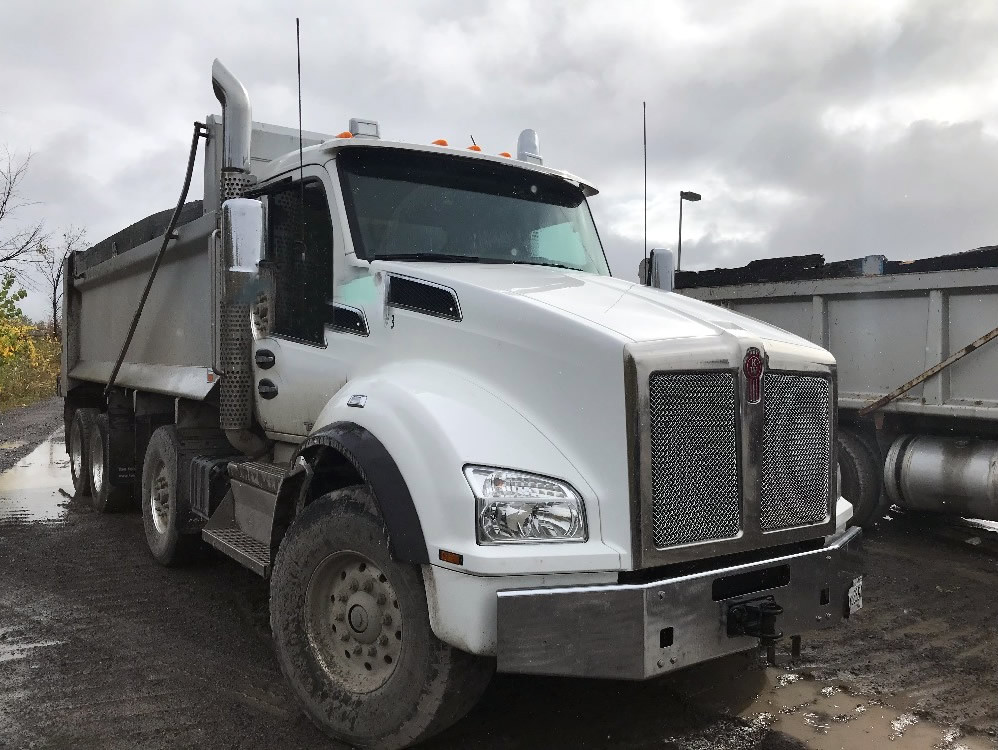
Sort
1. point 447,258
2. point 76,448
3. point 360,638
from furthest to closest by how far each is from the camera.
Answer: point 76,448
point 447,258
point 360,638

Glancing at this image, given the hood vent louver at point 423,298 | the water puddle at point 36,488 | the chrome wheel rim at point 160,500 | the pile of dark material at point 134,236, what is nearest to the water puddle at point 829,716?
the hood vent louver at point 423,298

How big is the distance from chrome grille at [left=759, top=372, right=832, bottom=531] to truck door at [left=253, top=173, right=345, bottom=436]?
6.81 ft

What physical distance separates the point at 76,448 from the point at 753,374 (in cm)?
835

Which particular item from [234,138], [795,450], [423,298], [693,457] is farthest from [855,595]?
[234,138]

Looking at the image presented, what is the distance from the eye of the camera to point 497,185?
4680mm

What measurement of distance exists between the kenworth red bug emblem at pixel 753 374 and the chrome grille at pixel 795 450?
8cm

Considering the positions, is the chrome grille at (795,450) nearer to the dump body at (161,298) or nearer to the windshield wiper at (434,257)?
the windshield wiper at (434,257)

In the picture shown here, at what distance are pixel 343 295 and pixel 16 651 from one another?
2.64 metres

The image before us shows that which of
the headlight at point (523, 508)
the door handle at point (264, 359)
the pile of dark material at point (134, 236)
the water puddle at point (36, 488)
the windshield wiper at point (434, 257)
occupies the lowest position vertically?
the water puddle at point (36, 488)

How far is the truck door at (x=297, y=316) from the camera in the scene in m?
4.36

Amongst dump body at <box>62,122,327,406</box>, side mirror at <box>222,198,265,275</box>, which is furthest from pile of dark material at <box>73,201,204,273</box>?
side mirror at <box>222,198,265,275</box>

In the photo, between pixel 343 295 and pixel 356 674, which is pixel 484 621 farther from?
pixel 343 295

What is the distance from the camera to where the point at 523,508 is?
2.96 meters

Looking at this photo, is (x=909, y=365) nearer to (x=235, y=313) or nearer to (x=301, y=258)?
(x=301, y=258)
